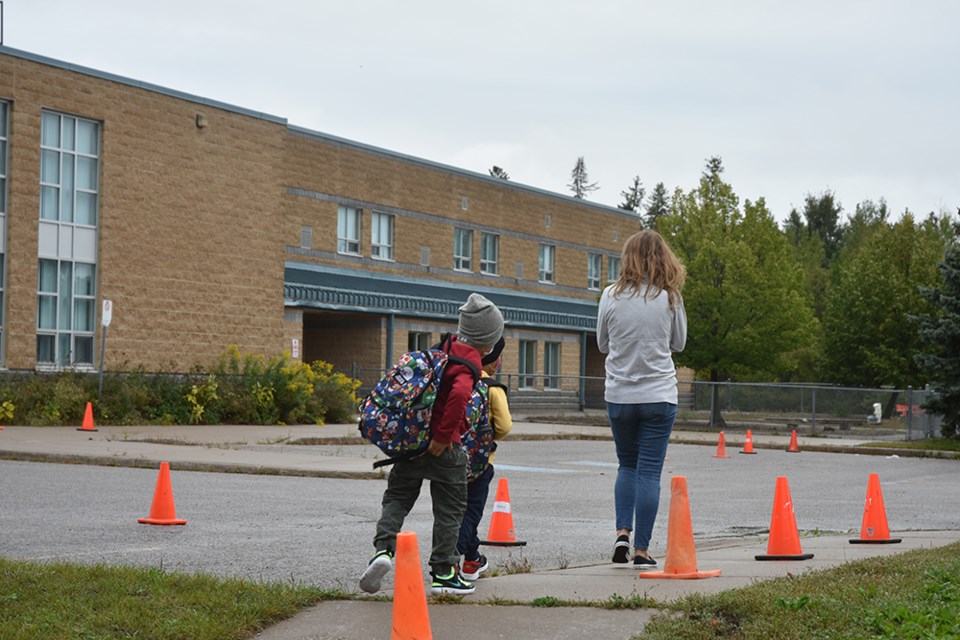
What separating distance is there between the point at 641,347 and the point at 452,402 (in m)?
1.78

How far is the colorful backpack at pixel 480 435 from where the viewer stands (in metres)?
7.54

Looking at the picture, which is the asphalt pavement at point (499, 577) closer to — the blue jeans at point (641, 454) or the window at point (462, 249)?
the blue jeans at point (641, 454)

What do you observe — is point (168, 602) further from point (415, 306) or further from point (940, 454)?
point (415, 306)

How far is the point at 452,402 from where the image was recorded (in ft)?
22.7

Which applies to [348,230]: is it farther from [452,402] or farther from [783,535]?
[452,402]

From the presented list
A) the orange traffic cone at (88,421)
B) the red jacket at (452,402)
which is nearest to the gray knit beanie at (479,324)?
the red jacket at (452,402)

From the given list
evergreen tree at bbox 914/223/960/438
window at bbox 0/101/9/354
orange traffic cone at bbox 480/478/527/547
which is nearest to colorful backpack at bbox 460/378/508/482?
orange traffic cone at bbox 480/478/527/547

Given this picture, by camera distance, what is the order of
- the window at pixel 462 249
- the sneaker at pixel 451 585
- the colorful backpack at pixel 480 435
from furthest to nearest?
the window at pixel 462 249 → the colorful backpack at pixel 480 435 → the sneaker at pixel 451 585

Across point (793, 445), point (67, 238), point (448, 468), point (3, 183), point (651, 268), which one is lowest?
point (793, 445)

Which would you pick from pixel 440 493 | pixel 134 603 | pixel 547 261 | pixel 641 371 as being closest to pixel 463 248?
pixel 547 261

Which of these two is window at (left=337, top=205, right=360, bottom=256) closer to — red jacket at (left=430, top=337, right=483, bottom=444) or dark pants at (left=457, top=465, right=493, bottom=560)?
dark pants at (left=457, top=465, right=493, bottom=560)

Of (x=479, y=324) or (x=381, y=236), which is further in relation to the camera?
(x=381, y=236)

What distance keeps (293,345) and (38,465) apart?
18018 mm

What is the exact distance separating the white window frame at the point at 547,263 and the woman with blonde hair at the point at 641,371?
147 ft
